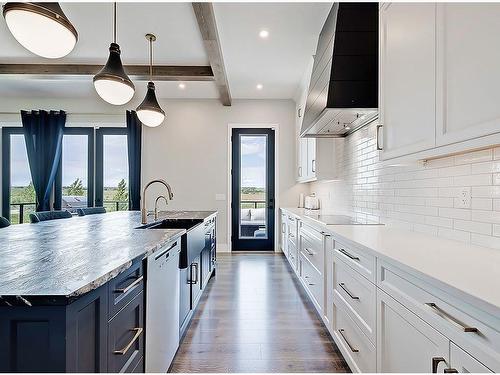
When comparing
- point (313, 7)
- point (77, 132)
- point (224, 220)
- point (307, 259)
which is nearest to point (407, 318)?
point (307, 259)

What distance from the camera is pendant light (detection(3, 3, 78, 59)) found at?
1589 mm

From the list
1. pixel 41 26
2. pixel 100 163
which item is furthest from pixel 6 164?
pixel 41 26

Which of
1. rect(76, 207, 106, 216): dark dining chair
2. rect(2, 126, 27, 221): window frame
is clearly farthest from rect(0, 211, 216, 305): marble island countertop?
rect(2, 126, 27, 221): window frame

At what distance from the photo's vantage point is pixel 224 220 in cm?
561

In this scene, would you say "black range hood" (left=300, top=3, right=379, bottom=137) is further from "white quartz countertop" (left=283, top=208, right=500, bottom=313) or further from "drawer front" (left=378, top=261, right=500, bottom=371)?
"drawer front" (left=378, top=261, right=500, bottom=371)

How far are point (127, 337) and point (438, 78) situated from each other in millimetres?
1857

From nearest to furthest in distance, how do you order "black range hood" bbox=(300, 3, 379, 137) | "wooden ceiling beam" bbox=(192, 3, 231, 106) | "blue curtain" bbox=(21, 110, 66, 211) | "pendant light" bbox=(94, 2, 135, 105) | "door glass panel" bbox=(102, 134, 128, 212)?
"black range hood" bbox=(300, 3, 379, 137)
"pendant light" bbox=(94, 2, 135, 105)
"wooden ceiling beam" bbox=(192, 3, 231, 106)
"blue curtain" bbox=(21, 110, 66, 211)
"door glass panel" bbox=(102, 134, 128, 212)

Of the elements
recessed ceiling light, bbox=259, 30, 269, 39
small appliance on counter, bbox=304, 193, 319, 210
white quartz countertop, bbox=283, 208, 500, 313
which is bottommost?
white quartz countertop, bbox=283, 208, 500, 313

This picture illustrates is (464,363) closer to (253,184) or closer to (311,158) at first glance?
(311,158)

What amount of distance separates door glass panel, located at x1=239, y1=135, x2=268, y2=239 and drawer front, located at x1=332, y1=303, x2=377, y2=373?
3685 millimetres

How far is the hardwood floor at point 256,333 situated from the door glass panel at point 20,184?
185 inches

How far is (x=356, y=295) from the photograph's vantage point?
1.67 meters

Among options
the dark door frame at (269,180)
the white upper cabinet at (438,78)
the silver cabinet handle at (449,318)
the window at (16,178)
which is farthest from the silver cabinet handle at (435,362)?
the window at (16,178)

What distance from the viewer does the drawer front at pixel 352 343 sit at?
1489mm
